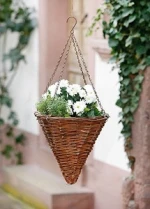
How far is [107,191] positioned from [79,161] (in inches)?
119

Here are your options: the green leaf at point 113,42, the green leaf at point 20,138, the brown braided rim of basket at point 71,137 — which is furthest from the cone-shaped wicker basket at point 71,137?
the green leaf at point 20,138

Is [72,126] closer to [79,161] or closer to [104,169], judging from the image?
[79,161]

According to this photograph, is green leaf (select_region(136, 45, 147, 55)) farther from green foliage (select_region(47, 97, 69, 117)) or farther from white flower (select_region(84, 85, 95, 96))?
green foliage (select_region(47, 97, 69, 117))

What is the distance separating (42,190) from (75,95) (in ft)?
11.5

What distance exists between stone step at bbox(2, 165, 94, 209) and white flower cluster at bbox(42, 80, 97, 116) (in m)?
3.27

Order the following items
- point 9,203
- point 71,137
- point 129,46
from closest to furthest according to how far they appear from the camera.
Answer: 1. point 71,137
2. point 129,46
3. point 9,203

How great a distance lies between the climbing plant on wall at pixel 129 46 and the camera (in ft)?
17.5

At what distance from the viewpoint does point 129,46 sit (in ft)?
18.0

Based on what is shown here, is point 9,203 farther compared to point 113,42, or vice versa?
point 9,203

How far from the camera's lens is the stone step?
7.14m

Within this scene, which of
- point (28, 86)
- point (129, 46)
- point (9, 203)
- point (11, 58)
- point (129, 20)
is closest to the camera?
point (129, 20)

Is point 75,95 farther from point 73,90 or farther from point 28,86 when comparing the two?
point 28,86

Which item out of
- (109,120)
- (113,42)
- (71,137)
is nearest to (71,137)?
(71,137)

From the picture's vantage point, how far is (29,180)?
782cm
